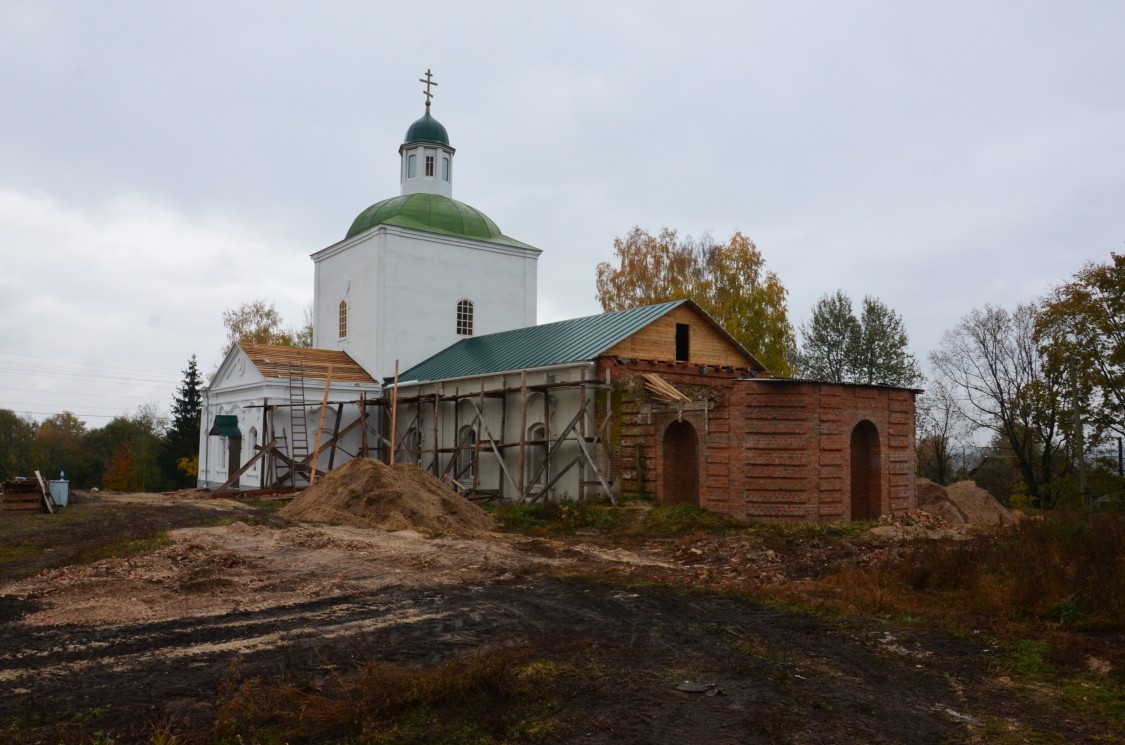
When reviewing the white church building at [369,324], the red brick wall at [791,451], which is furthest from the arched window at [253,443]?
the red brick wall at [791,451]

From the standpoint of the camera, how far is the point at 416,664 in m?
7.50

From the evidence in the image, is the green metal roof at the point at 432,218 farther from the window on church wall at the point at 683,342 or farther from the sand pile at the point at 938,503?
the sand pile at the point at 938,503

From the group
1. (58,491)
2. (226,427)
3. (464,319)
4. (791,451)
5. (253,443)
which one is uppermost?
(464,319)

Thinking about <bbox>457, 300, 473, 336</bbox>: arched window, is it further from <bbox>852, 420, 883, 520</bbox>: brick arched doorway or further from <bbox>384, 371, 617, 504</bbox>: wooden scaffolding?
<bbox>852, 420, 883, 520</bbox>: brick arched doorway

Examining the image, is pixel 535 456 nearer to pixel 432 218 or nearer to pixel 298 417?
pixel 298 417

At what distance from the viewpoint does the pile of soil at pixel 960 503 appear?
23.5m

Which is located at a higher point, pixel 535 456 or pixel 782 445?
pixel 782 445

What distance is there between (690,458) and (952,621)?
41.4 ft

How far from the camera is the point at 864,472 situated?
2102 cm

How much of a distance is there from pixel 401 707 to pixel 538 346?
20.3 metres

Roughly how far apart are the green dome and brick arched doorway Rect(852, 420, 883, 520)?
22.9m

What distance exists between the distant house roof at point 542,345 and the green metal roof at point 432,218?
4.61 metres

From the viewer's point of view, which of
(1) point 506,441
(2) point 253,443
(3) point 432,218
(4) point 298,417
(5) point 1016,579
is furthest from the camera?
(3) point 432,218

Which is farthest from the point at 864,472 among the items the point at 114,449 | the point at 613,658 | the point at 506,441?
the point at 114,449
